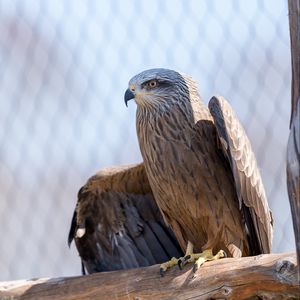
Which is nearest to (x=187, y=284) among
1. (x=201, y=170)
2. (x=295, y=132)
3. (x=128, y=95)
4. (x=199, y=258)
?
(x=199, y=258)

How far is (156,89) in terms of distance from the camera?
4.62m

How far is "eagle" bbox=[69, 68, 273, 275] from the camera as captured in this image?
430 cm

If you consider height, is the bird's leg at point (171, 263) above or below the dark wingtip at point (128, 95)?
below

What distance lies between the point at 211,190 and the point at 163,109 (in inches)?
20.4

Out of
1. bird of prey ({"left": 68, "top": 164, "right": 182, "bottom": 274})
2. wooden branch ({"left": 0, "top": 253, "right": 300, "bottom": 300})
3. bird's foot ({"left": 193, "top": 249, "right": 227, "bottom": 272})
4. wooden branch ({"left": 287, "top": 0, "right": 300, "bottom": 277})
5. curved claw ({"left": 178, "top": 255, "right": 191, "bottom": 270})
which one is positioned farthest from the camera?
bird of prey ({"left": 68, "top": 164, "right": 182, "bottom": 274})

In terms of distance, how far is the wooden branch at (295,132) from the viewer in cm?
289

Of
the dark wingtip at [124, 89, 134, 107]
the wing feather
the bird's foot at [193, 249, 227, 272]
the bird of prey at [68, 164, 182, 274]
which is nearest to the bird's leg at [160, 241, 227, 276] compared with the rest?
the bird's foot at [193, 249, 227, 272]

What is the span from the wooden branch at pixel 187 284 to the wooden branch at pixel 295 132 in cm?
59

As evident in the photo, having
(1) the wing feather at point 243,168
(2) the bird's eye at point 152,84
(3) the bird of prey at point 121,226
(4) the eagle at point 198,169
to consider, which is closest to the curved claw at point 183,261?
(4) the eagle at point 198,169

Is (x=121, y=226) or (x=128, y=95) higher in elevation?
(x=128, y=95)

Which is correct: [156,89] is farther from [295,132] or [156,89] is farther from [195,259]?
[295,132]

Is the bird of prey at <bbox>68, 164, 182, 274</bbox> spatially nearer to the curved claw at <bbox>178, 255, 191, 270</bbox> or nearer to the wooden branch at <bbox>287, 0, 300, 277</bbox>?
the curved claw at <bbox>178, 255, 191, 270</bbox>

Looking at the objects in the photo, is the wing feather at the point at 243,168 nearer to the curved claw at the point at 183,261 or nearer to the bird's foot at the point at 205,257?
the bird's foot at the point at 205,257

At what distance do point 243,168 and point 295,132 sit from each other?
4.47 feet
